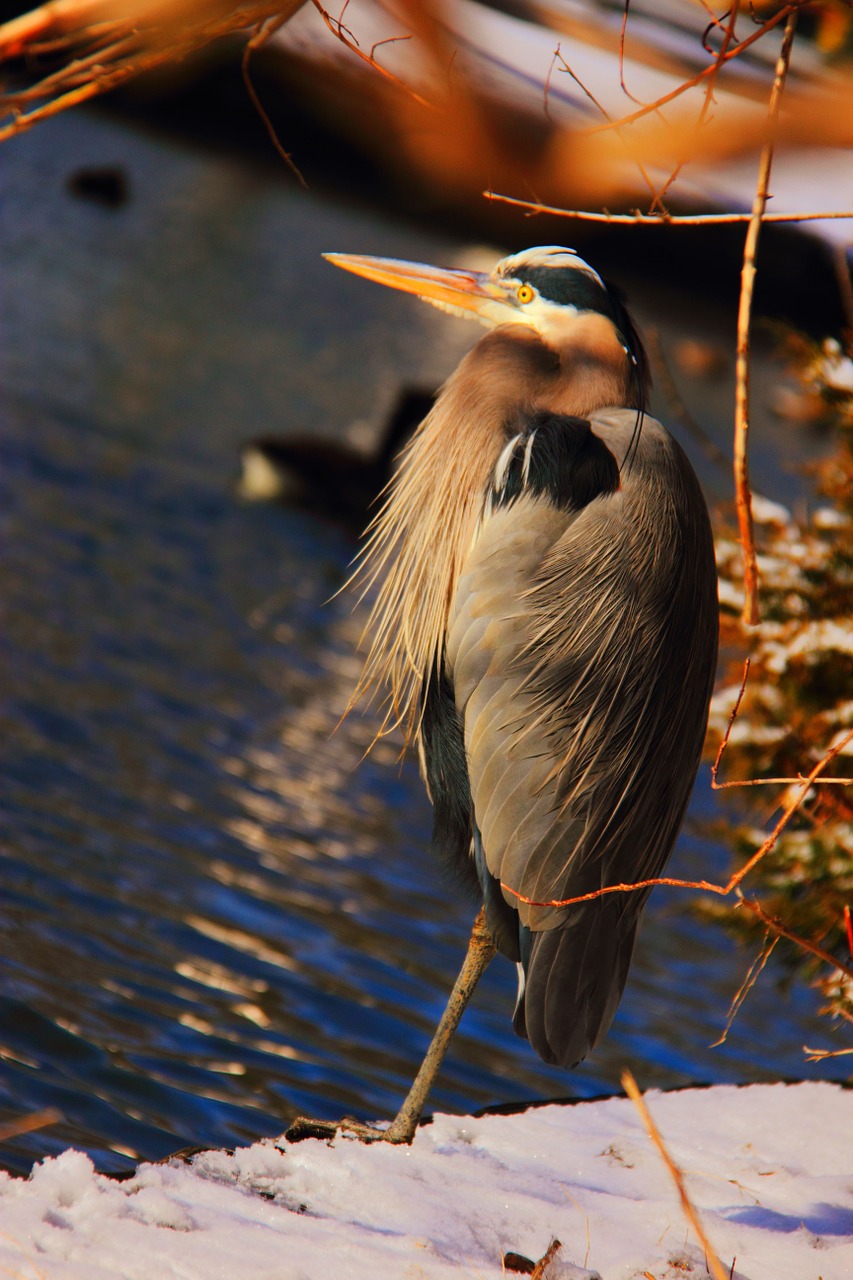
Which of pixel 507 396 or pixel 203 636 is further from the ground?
pixel 507 396

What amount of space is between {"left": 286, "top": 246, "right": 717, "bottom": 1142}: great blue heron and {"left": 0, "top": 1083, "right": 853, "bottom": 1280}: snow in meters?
0.25

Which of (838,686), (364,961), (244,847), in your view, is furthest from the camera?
(244,847)

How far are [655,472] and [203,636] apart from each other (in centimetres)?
482

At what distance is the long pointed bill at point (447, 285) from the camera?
94.8 inches

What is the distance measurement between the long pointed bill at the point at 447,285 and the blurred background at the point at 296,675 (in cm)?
20

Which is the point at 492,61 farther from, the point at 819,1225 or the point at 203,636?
the point at 203,636

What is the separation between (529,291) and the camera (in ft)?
7.75

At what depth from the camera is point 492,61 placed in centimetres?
147

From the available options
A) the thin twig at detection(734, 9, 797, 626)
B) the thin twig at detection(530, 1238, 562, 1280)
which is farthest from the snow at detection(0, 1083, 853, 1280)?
the thin twig at detection(734, 9, 797, 626)

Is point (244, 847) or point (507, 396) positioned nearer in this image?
point (507, 396)

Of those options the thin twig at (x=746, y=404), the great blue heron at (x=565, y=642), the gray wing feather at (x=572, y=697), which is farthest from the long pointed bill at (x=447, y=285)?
the thin twig at (x=746, y=404)

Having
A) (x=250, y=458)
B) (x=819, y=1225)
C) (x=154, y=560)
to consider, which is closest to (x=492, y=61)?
(x=819, y=1225)

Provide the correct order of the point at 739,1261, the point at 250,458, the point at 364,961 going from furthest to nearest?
the point at 250,458 → the point at 364,961 → the point at 739,1261

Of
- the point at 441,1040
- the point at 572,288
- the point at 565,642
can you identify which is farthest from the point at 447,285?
the point at 441,1040
